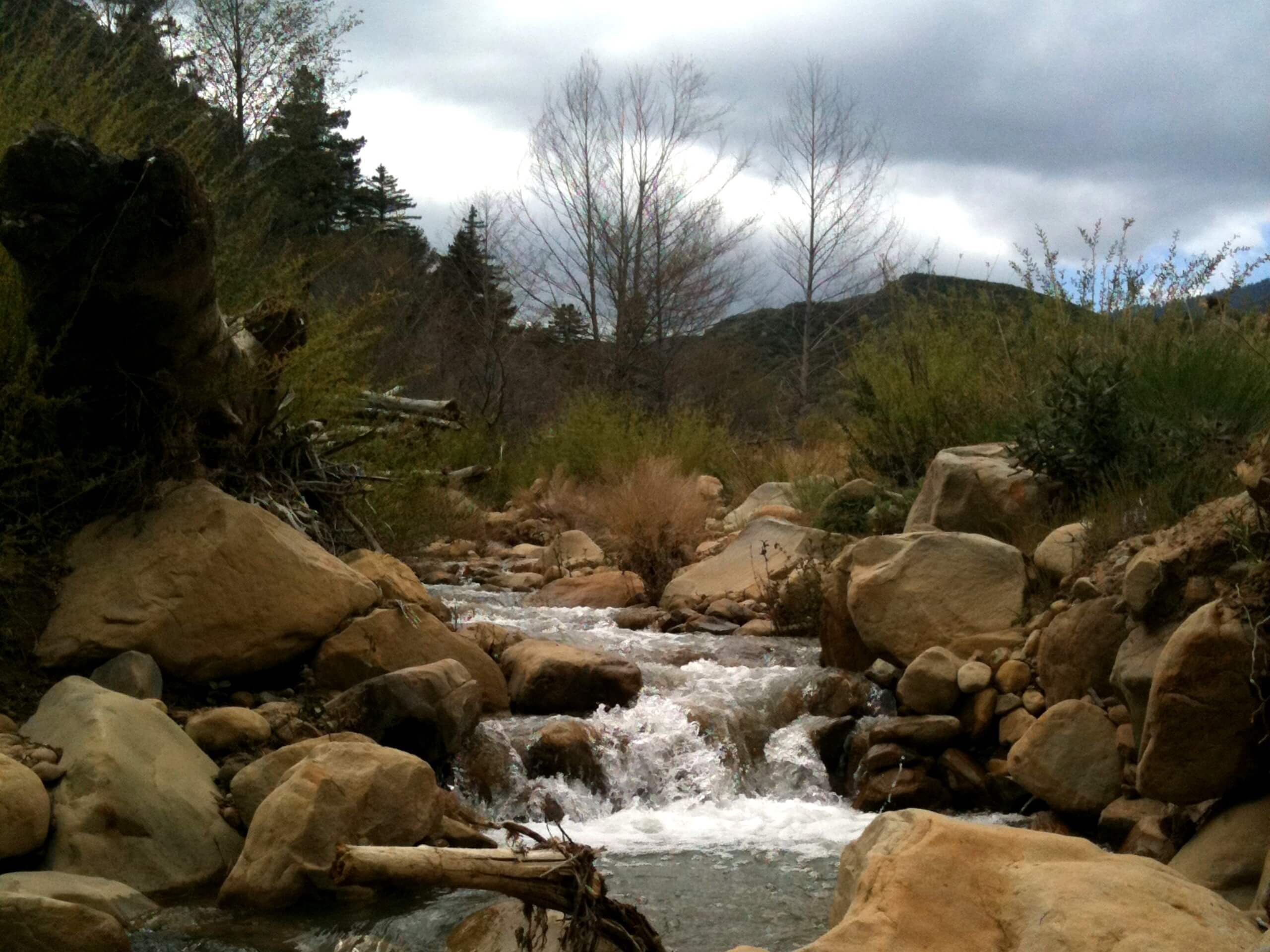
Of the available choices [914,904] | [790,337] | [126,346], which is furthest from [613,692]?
[790,337]

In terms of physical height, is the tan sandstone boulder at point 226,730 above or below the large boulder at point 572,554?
below

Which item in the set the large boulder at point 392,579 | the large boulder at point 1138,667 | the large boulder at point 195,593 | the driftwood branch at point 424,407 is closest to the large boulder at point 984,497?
A: the large boulder at point 1138,667

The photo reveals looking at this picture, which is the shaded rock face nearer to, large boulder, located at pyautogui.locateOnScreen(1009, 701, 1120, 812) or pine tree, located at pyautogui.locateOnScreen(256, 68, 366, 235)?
large boulder, located at pyautogui.locateOnScreen(1009, 701, 1120, 812)

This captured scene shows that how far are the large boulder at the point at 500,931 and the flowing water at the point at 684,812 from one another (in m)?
0.09

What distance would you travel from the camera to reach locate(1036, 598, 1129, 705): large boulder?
5.43 meters

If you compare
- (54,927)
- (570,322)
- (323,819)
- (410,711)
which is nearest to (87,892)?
(54,927)

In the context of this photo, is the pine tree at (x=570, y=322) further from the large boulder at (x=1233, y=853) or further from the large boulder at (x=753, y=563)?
the large boulder at (x=1233, y=853)

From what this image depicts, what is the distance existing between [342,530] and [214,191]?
213 centimetres

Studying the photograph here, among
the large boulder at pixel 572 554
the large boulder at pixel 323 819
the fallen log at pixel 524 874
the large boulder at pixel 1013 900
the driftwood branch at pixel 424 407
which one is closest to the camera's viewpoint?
the large boulder at pixel 1013 900

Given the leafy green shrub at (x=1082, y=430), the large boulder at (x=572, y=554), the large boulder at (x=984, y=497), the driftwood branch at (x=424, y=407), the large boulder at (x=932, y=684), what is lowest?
the large boulder at (x=932, y=684)

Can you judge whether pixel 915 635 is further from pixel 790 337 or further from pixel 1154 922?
pixel 790 337

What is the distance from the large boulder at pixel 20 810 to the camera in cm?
388

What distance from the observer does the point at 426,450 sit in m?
9.69

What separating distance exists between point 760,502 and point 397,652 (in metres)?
7.10
